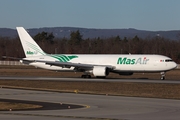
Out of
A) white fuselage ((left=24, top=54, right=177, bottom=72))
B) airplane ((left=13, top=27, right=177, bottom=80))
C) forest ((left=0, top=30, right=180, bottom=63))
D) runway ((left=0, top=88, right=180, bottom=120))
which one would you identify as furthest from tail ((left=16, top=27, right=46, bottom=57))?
forest ((left=0, top=30, right=180, bottom=63))

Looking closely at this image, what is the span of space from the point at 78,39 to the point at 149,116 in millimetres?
176335

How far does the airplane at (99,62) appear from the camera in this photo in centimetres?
5728

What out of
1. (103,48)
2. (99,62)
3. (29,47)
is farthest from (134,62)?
(103,48)

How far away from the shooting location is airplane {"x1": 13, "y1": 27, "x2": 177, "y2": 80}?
5728cm

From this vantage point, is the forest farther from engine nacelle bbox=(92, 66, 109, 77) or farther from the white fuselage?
engine nacelle bbox=(92, 66, 109, 77)

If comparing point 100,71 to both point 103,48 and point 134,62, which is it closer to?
point 134,62

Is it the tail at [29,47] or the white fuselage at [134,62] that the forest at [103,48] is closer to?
the tail at [29,47]

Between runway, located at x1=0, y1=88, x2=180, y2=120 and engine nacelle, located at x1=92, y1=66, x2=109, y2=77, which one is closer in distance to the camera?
runway, located at x1=0, y1=88, x2=180, y2=120

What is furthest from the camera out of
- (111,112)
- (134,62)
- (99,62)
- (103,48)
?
(103,48)

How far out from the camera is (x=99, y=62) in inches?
2386

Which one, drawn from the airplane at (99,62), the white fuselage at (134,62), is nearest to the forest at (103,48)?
the airplane at (99,62)

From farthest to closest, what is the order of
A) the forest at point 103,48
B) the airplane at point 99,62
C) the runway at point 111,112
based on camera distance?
1. the forest at point 103,48
2. the airplane at point 99,62
3. the runway at point 111,112

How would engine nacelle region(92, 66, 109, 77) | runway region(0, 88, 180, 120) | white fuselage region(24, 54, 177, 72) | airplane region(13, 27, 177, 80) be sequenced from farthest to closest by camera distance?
engine nacelle region(92, 66, 109, 77), airplane region(13, 27, 177, 80), white fuselage region(24, 54, 177, 72), runway region(0, 88, 180, 120)

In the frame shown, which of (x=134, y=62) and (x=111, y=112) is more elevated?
(x=134, y=62)
